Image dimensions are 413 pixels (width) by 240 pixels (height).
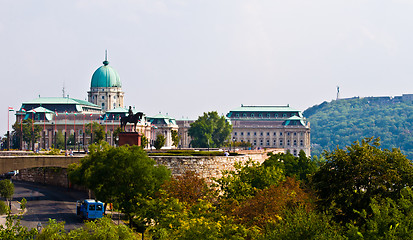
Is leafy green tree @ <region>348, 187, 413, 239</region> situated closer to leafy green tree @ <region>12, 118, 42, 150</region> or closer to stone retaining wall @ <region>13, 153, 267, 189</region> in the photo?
stone retaining wall @ <region>13, 153, 267, 189</region>

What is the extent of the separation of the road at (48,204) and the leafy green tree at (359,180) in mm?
24069

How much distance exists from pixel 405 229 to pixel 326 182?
34.8 feet

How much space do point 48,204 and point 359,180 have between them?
3998cm

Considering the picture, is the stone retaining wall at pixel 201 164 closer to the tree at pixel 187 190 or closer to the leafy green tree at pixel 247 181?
the leafy green tree at pixel 247 181

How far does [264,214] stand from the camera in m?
41.5

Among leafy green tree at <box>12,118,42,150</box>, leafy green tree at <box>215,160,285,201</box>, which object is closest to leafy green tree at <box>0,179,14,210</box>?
leafy green tree at <box>215,160,285,201</box>

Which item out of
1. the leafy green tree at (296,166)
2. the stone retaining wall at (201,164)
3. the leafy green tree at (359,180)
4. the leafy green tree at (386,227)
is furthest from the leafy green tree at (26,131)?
the leafy green tree at (386,227)

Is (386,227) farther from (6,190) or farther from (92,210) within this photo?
(6,190)

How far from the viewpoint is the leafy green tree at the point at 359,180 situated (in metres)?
36.3

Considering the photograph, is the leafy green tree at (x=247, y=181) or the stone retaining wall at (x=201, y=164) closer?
the leafy green tree at (x=247, y=181)

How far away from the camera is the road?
2232 inches

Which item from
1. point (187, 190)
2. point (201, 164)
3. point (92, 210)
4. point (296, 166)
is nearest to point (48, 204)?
point (92, 210)

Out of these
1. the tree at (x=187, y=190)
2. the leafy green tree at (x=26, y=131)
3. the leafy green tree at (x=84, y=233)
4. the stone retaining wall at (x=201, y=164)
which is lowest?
the leafy green tree at (x=84, y=233)

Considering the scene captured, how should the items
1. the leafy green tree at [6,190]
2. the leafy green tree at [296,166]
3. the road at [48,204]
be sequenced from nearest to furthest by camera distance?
the road at [48,204] < the leafy green tree at [6,190] < the leafy green tree at [296,166]
